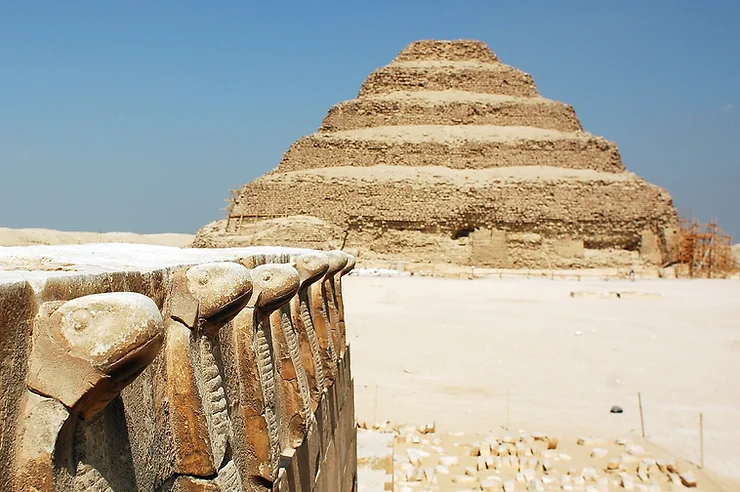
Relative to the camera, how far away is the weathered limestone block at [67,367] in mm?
1452

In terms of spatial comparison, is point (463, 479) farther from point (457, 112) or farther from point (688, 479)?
point (457, 112)

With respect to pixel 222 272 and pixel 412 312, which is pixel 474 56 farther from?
pixel 222 272

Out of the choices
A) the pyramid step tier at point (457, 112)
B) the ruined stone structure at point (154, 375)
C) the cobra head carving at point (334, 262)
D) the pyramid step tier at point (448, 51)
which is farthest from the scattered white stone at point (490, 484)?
the pyramid step tier at point (448, 51)

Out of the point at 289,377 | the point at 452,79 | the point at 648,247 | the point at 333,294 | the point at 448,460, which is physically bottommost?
the point at 448,460

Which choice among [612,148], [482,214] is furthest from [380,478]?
[612,148]

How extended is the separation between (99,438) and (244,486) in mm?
1010

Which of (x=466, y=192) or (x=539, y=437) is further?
(x=466, y=192)

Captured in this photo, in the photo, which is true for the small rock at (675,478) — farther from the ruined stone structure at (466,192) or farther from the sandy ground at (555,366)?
the ruined stone structure at (466,192)

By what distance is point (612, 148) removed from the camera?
4531 cm

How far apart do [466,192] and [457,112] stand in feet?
22.4

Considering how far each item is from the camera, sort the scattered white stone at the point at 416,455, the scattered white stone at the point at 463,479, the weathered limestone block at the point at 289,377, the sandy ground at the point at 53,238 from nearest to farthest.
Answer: the weathered limestone block at the point at 289,377 → the scattered white stone at the point at 463,479 → the scattered white stone at the point at 416,455 → the sandy ground at the point at 53,238

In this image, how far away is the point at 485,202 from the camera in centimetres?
4116

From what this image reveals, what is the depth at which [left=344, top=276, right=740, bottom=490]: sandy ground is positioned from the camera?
9.80m

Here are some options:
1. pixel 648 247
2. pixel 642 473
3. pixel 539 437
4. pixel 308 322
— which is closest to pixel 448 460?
pixel 539 437
